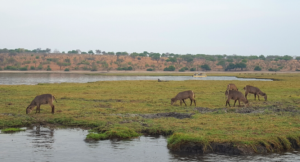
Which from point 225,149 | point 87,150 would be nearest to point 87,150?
point 87,150

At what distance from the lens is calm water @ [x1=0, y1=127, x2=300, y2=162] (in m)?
10.7

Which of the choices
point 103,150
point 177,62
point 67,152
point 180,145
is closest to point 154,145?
point 180,145

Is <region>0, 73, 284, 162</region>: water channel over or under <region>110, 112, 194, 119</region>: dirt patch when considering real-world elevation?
under

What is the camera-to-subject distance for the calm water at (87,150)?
10703mm

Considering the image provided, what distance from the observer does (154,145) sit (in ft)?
40.1

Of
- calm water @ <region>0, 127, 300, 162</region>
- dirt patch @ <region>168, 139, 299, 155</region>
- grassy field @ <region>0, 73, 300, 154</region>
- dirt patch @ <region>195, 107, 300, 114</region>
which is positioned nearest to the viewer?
calm water @ <region>0, 127, 300, 162</region>

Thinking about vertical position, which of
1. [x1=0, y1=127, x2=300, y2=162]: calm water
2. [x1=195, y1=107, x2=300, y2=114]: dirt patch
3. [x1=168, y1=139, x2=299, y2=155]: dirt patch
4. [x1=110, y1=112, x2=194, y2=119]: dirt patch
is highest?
[x1=195, y1=107, x2=300, y2=114]: dirt patch

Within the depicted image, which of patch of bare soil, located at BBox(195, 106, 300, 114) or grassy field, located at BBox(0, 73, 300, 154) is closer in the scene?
grassy field, located at BBox(0, 73, 300, 154)

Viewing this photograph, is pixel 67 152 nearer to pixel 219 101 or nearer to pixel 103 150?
pixel 103 150

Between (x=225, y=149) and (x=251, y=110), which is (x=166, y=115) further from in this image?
(x=225, y=149)

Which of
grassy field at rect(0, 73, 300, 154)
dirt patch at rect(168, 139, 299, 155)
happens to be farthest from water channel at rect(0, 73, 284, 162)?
grassy field at rect(0, 73, 300, 154)

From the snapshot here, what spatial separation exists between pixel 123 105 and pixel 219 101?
21.6 feet

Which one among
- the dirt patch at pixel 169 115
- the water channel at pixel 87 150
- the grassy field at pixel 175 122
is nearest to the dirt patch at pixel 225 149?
the grassy field at pixel 175 122

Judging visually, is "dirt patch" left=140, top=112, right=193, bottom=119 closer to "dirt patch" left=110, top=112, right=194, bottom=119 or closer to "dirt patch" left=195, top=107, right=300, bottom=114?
"dirt patch" left=110, top=112, right=194, bottom=119
